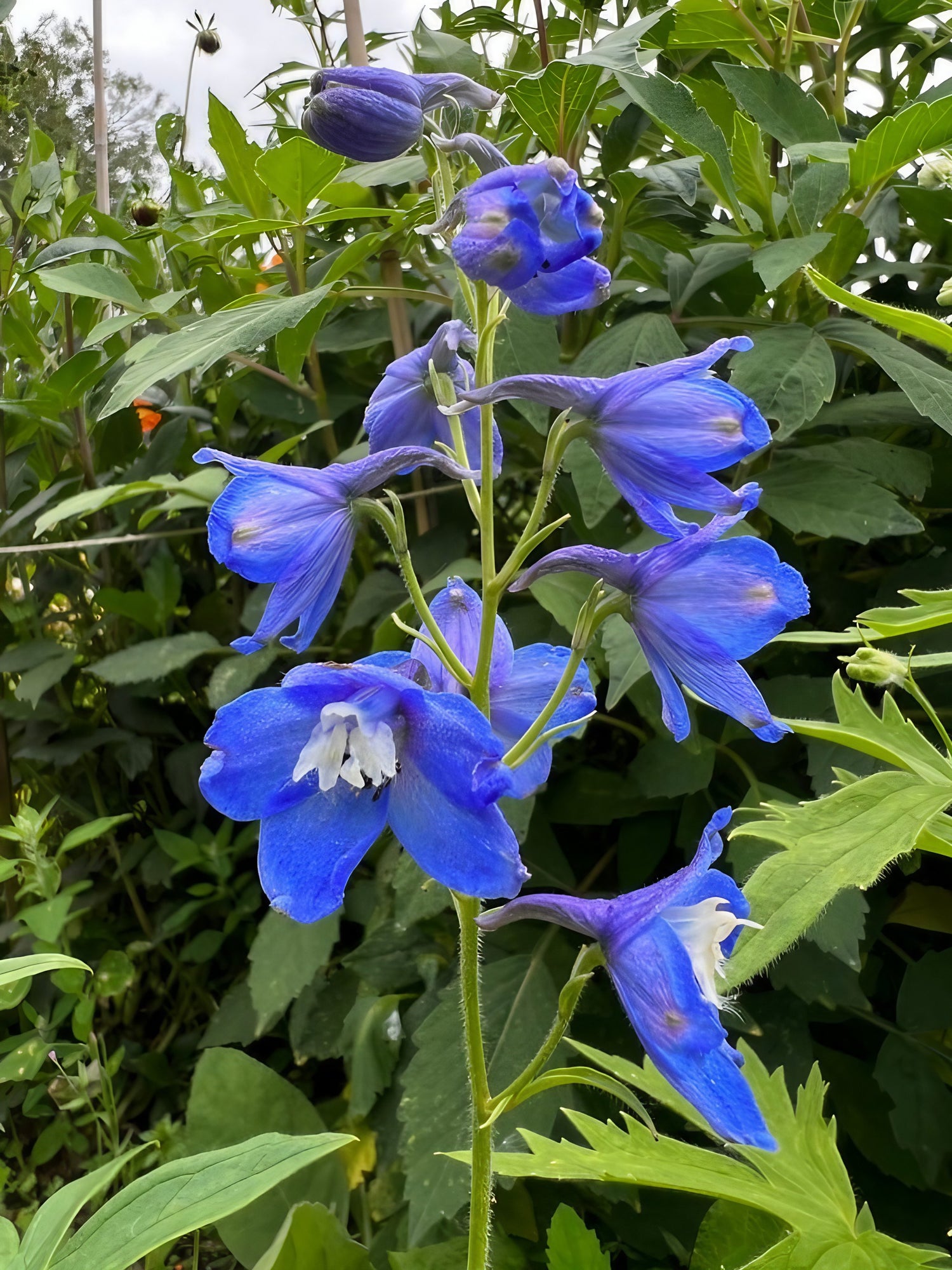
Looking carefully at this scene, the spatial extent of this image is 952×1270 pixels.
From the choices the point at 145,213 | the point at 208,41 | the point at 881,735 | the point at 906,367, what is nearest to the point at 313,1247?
the point at 881,735

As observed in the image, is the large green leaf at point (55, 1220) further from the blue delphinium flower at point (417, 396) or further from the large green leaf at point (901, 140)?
the large green leaf at point (901, 140)

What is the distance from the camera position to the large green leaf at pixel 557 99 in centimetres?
75

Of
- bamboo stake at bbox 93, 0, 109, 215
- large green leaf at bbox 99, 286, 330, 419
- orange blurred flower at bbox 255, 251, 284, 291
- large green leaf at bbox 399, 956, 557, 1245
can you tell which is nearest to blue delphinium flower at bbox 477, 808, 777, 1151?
large green leaf at bbox 399, 956, 557, 1245

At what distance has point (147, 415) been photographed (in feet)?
4.39

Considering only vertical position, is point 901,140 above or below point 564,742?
above

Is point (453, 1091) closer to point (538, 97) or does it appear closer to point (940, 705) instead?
point (940, 705)

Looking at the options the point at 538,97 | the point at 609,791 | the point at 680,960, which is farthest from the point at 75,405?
the point at 680,960

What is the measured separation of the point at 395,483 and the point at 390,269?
27 centimetres

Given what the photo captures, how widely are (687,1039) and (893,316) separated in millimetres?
429

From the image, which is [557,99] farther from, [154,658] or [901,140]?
[154,658]

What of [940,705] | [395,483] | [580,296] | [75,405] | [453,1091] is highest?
[580,296]

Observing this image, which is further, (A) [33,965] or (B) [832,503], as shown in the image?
(B) [832,503]

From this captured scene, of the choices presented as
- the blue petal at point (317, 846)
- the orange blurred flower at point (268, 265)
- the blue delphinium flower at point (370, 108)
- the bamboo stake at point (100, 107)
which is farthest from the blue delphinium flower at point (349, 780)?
the bamboo stake at point (100, 107)

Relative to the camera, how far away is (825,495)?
793 millimetres
